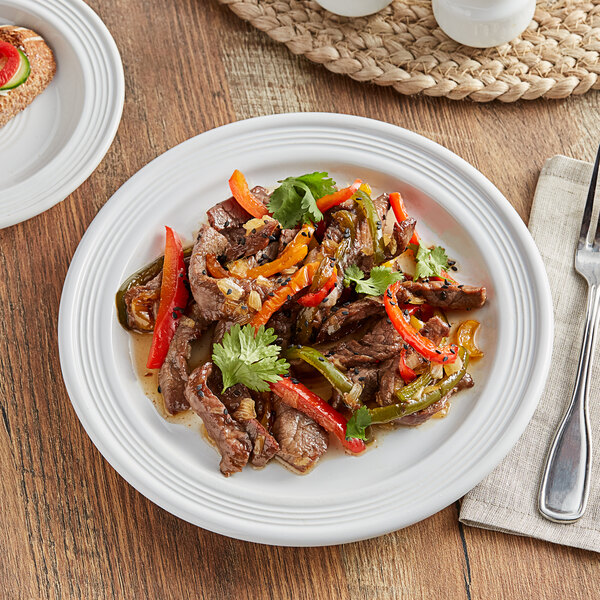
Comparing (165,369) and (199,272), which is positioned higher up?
(199,272)

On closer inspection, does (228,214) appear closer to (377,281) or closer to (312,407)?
(377,281)

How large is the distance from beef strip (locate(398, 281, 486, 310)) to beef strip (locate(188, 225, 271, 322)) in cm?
69

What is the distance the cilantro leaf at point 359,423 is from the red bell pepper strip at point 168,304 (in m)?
1.00

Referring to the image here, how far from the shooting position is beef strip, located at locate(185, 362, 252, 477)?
307 centimetres

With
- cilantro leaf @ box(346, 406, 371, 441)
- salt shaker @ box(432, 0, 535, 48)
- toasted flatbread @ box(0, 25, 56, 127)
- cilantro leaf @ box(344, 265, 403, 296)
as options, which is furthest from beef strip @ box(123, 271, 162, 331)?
salt shaker @ box(432, 0, 535, 48)

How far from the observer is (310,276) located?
3.24 metres

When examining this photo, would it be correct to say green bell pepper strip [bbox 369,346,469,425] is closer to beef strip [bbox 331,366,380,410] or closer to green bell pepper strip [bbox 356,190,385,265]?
beef strip [bbox 331,366,380,410]

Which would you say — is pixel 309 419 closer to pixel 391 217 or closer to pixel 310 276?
pixel 310 276

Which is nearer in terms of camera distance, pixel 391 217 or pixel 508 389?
pixel 508 389

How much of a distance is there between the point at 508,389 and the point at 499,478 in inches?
18.4

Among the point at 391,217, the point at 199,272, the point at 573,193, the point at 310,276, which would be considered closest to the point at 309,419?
the point at 310,276

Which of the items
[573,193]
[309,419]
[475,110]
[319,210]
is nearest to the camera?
[309,419]

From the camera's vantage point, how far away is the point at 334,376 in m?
3.15

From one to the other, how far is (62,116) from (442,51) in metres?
2.32
